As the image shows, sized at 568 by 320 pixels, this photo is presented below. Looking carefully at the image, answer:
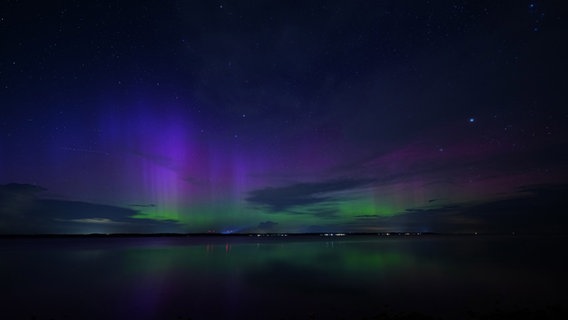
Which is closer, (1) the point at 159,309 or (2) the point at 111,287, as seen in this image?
(1) the point at 159,309

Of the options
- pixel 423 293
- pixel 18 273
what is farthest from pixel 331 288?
pixel 18 273

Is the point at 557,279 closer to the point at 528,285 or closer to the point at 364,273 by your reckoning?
the point at 528,285

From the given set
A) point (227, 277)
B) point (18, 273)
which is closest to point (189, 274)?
point (227, 277)

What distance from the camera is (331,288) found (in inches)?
1025

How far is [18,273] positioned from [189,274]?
20.1 meters

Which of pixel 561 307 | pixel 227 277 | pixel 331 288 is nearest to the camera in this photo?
pixel 561 307

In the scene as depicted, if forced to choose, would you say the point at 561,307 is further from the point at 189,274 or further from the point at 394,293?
the point at 189,274

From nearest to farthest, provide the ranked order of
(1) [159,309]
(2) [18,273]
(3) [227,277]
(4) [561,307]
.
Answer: (4) [561,307], (1) [159,309], (3) [227,277], (2) [18,273]

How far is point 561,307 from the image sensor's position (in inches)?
731

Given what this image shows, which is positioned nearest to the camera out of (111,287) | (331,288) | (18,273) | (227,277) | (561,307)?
(561,307)

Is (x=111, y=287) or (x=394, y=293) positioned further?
(x=111, y=287)

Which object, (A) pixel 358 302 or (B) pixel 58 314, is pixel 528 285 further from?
(B) pixel 58 314

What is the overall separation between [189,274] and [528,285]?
1284 inches

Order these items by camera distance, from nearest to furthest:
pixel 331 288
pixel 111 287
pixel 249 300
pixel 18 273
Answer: pixel 249 300
pixel 331 288
pixel 111 287
pixel 18 273
